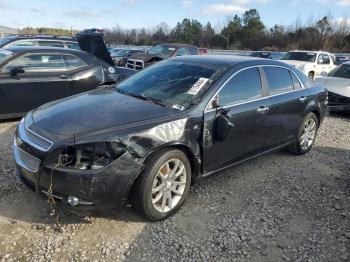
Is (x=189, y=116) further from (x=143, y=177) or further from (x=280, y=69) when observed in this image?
(x=280, y=69)

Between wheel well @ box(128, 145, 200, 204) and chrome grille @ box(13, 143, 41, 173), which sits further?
wheel well @ box(128, 145, 200, 204)

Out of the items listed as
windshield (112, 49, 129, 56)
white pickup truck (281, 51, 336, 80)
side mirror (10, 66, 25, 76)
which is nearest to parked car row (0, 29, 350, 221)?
side mirror (10, 66, 25, 76)

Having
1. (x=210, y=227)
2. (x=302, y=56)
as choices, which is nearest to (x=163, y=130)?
(x=210, y=227)

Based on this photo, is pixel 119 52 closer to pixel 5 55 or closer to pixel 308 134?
pixel 5 55

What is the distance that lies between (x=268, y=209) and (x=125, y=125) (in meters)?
1.92

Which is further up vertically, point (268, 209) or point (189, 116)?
point (189, 116)

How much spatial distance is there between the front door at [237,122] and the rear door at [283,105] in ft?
0.68

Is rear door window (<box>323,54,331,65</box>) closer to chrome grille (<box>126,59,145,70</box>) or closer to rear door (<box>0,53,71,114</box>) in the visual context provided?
chrome grille (<box>126,59,145,70</box>)

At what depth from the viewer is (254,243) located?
3.41 meters

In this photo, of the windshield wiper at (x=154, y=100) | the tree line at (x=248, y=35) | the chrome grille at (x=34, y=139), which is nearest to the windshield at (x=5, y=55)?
the windshield wiper at (x=154, y=100)

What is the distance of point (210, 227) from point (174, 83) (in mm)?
1706

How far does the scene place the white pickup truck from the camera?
15039mm

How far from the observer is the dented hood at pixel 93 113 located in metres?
3.35

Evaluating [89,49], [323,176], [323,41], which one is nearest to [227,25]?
[323,41]
